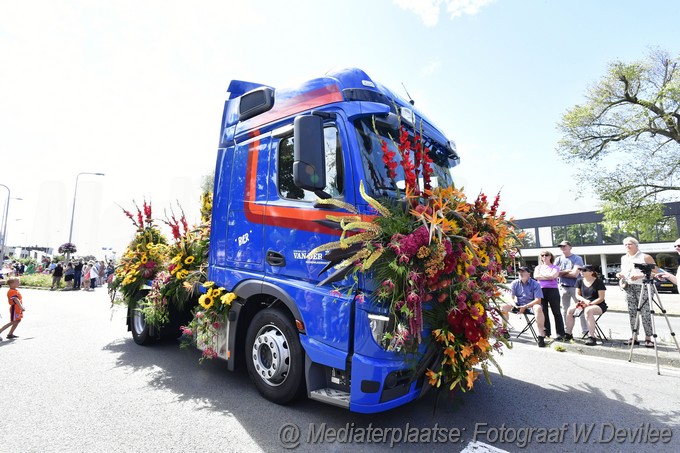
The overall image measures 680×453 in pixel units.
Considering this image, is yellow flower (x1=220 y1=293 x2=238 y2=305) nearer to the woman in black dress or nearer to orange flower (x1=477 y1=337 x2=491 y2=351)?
orange flower (x1=477 y1=337 x2=491 y2=351)

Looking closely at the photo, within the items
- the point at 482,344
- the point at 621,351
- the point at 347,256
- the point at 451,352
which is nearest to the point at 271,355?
the point at 347,256

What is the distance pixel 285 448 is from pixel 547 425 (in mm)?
2349

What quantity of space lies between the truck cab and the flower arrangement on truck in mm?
13

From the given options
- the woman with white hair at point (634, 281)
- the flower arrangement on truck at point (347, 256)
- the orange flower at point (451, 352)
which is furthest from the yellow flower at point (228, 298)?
the woman with white hair at point (634, 281)

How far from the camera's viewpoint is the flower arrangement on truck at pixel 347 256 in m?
2.62

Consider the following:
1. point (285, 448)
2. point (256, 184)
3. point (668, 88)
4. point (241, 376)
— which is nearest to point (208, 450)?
point (285, 448)

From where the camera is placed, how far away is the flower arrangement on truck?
2617mm

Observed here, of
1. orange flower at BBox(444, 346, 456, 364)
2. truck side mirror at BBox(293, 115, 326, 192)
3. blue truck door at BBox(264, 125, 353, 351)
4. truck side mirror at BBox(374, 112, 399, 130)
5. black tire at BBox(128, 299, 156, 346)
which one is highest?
truck side mirror at BBox(374, 112, 399, 130)

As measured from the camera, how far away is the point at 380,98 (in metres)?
3.22

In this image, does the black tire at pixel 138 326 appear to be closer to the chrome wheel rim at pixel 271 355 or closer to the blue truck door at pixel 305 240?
the chrome wheel rim at pixel 271 355

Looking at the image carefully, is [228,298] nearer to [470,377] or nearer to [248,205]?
[248,205]

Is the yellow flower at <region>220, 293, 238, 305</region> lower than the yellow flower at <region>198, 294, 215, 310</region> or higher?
higher

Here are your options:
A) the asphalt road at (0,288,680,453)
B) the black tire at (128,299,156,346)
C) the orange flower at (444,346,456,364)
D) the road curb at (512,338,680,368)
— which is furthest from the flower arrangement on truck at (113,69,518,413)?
the road curb at (512,338,680,368)

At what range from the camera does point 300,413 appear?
Result: 3189 mm
